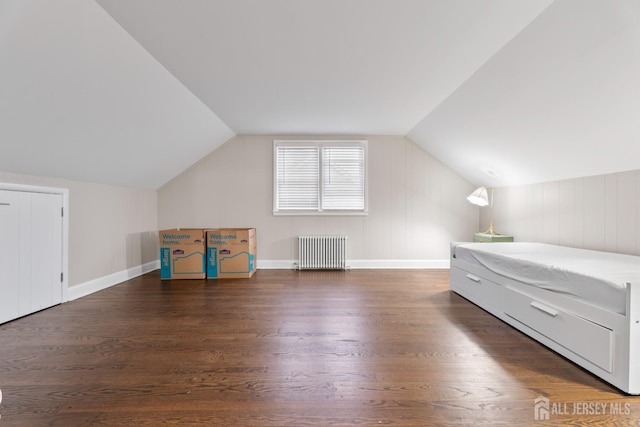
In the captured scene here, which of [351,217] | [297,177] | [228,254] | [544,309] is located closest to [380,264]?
[351,217]

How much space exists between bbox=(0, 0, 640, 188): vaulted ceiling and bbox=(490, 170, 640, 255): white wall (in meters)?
0.18

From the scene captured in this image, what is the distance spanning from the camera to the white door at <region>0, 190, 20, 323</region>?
2.62m

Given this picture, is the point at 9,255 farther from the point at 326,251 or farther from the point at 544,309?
the point at 544,309

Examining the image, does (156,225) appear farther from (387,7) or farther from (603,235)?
(603,235)

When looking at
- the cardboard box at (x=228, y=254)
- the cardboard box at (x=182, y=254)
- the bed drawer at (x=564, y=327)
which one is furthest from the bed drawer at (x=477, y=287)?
the cardboard box at (x=182, y=254)

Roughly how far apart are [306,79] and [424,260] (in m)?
3.67

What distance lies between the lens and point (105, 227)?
3938 mm

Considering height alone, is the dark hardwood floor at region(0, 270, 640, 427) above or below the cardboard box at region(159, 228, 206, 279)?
below

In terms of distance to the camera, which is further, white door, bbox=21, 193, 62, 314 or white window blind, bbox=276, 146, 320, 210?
white window blind, bbox=276, 146, 320, 210

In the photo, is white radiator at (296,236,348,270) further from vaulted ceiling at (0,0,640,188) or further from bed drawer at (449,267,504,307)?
vaulted ceiling at (0,0,640,188)

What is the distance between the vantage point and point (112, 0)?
74.5 inches

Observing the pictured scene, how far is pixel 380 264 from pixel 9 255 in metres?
4.65

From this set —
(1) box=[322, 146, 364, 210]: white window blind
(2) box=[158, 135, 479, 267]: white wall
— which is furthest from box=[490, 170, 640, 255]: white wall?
(1) box=[322, 146, 364, 210]: white window blind

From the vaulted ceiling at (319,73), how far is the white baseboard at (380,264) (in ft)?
6.39
